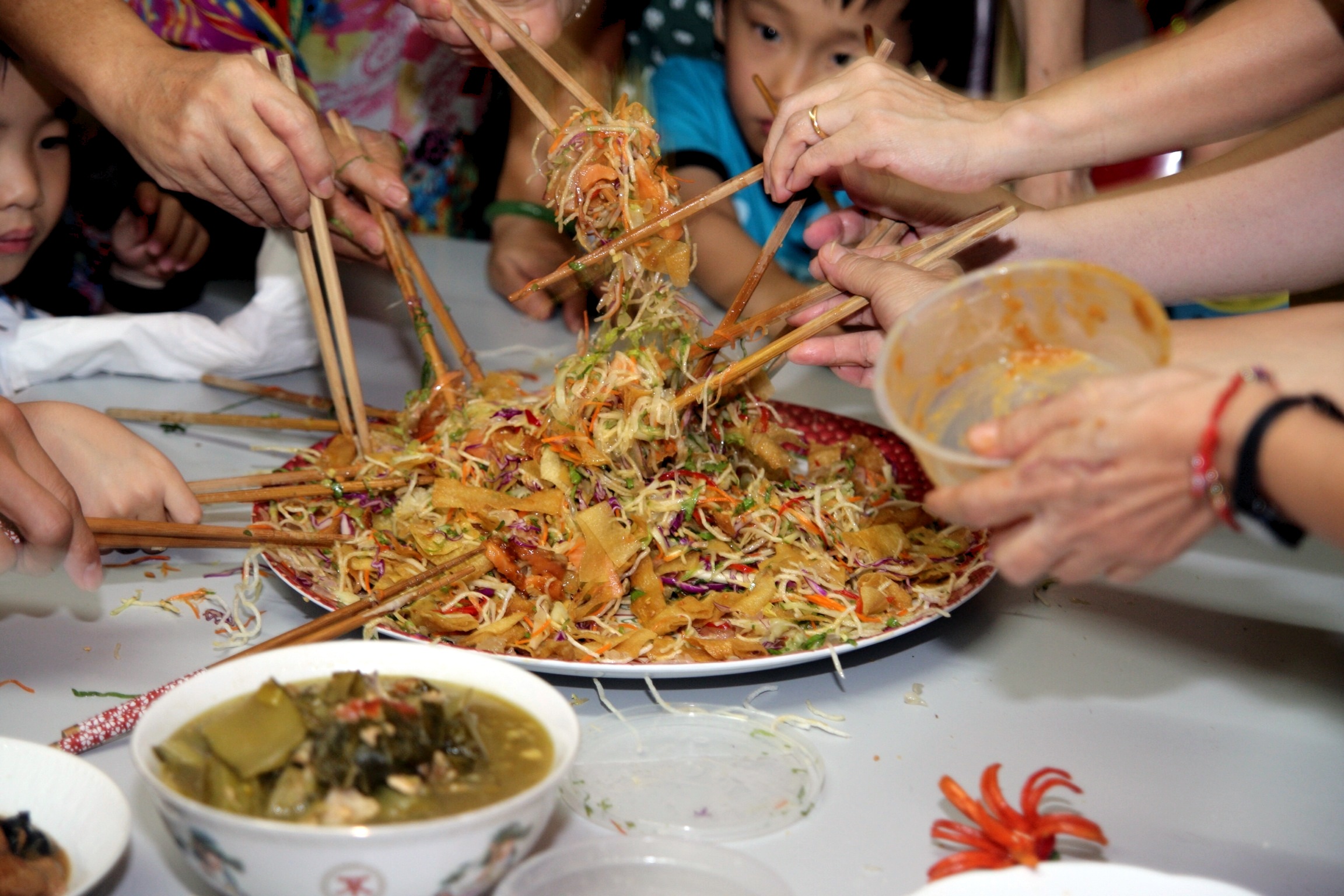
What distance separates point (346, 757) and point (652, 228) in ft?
3.89

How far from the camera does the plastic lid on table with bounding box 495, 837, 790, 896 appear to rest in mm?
1067

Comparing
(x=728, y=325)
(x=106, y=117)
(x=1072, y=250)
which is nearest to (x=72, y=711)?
(x=728, y=325)

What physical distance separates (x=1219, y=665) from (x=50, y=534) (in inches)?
68.6

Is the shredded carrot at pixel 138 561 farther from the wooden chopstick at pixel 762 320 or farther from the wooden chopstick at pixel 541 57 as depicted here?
the wooden chopstick at pixel 541 57

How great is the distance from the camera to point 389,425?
92.1 inches

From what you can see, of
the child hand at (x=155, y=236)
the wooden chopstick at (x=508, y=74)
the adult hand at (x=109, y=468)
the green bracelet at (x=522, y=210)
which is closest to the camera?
the adult hand at (x=109, y=468)

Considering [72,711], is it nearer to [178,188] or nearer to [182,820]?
[182,820]

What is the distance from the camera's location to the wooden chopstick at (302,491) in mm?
1817

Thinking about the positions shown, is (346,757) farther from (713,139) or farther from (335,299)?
(713,139)

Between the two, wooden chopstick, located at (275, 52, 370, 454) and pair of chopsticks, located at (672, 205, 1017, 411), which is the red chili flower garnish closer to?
pair of chopsticks, located at (672, 205, 1017, 411)

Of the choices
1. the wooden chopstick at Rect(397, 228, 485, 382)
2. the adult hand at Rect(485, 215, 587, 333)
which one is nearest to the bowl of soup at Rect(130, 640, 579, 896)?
the wooden chopstick at Rect(397, 228, 485, 382)

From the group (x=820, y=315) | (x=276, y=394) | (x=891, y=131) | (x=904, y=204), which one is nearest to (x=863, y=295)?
(x=820, y=315)

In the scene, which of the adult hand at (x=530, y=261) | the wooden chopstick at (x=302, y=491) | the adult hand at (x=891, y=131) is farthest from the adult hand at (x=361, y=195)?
the adult hand at (x=891, y=131)

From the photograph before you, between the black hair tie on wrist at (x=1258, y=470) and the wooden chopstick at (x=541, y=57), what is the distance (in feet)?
4.78
